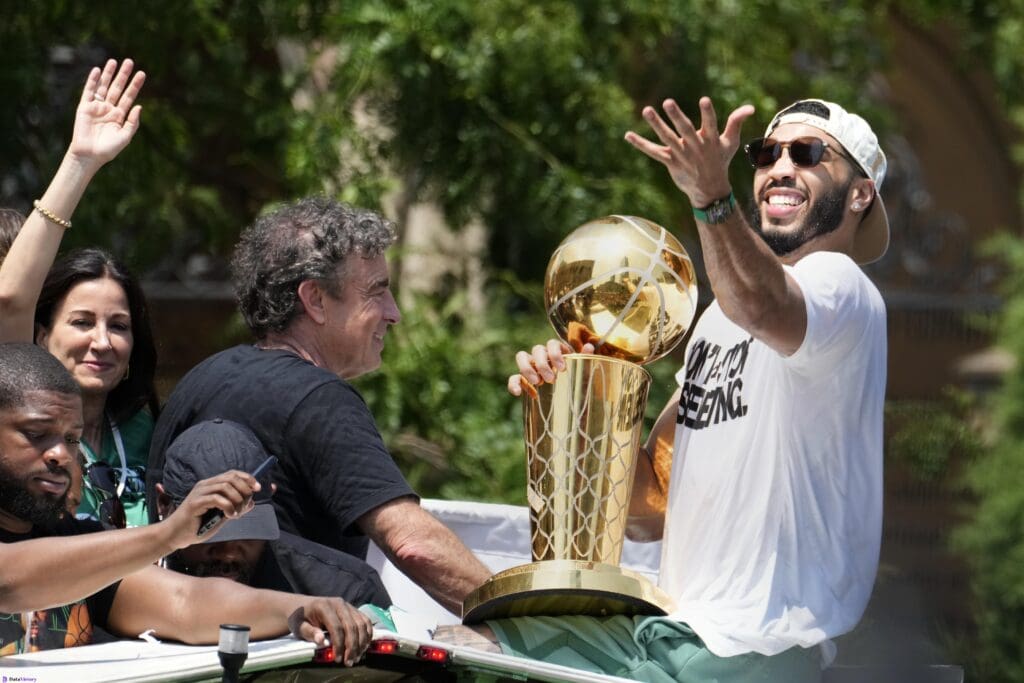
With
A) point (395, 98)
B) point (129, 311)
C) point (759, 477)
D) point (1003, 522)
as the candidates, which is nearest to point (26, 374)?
point (129, 311)

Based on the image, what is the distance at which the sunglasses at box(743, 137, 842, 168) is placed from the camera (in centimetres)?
363

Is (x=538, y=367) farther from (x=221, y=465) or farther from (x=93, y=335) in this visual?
(x=93, y=335)

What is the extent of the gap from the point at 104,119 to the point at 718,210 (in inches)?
52.4

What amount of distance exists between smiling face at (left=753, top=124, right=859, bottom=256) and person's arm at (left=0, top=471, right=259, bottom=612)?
1279 mm

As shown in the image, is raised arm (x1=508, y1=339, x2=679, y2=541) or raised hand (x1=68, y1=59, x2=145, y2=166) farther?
raised arm (x1=508, y1=339, x2=679, y2=541)

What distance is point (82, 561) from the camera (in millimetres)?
2865

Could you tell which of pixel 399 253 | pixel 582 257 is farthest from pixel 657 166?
pixel 582 257

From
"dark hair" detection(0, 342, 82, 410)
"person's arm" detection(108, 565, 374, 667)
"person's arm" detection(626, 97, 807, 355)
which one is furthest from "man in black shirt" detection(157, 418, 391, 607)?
"person's arm" detection(626, 97, 807, 355)

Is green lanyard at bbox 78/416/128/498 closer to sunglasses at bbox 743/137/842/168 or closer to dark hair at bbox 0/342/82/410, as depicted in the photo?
dark hair at bbox 0/342/82/410

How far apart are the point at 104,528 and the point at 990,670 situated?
700cm

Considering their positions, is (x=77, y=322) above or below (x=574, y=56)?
below

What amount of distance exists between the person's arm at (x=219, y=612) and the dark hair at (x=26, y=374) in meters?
0.35

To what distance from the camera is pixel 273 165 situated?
7875mm

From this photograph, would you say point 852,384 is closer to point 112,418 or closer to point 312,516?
point 312,516
